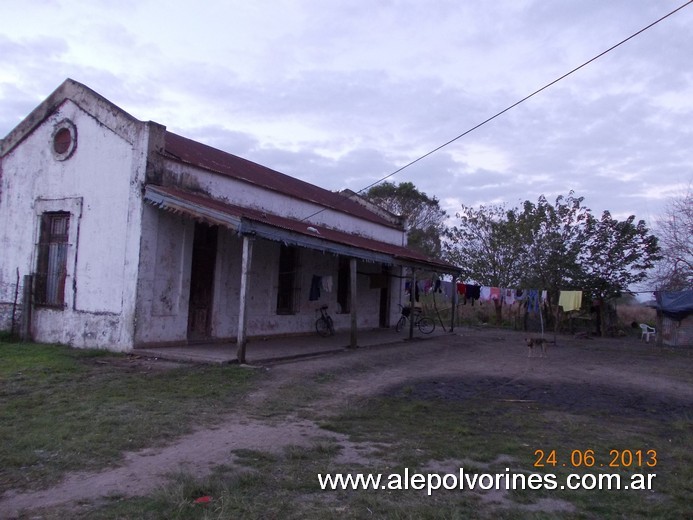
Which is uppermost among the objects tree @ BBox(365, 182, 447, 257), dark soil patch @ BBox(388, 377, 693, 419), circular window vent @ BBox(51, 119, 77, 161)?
tree @ BBox(365, 182, 447, 257)

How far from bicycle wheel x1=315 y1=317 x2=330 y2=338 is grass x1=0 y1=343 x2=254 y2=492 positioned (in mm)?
7177

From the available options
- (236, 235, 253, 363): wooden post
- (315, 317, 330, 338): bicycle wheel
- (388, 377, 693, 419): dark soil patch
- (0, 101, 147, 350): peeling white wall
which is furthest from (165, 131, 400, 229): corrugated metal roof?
(388, 377, 693, 419): dark soil patch

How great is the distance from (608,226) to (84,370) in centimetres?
2325

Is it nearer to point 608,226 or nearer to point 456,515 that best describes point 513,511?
point 456,515

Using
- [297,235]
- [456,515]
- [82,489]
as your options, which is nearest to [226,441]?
[82,489]

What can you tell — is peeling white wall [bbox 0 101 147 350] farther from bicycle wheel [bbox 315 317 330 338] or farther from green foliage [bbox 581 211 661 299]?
green foliage [bbox 581 211 661 299]

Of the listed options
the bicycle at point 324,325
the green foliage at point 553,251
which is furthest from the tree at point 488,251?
the bicycle at point 324,325

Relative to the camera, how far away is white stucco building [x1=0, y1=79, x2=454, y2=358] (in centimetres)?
1200

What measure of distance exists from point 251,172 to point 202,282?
14.8 ft

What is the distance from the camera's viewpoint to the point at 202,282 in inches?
546

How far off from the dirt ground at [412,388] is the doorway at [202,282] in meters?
2.94

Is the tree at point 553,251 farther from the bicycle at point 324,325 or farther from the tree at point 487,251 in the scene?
the bicycle at point 324,325

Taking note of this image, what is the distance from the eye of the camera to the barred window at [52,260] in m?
13.2

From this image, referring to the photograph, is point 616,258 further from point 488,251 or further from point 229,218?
point 229,218
